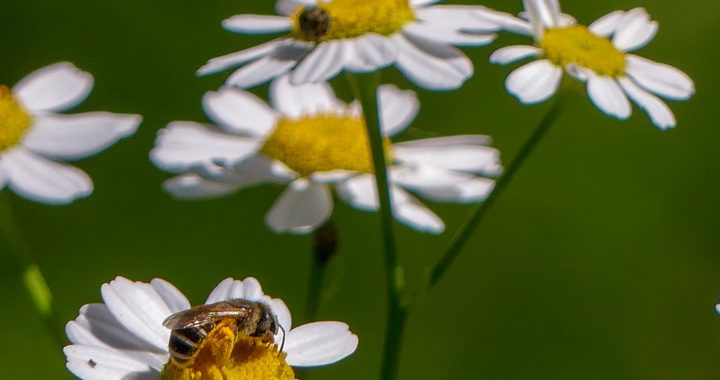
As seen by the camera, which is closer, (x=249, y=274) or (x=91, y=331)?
(x=91, y=331)

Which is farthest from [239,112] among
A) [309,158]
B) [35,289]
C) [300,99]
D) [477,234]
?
[477,234]

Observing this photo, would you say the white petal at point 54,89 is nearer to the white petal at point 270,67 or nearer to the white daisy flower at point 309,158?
the white daisy flower at point 309,158

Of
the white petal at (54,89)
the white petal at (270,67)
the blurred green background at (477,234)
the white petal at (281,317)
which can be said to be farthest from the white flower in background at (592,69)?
the blurred green background at (477,234)

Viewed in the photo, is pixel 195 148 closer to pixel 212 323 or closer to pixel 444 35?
pixel 444 35

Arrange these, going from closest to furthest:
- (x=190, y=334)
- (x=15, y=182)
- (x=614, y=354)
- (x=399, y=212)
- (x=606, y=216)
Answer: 1. (x=190, y=334)
2. (x=15, y=182)
3. (x=399, y=212)
4. (x=614, y=354)
5. (x=606, y=216)

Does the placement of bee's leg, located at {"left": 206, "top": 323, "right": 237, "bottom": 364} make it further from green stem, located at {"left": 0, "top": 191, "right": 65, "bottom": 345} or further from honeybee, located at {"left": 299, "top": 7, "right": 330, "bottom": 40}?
honeybee, located at {"left": 299, "top": 7, "right": 330, "bottom": 40}

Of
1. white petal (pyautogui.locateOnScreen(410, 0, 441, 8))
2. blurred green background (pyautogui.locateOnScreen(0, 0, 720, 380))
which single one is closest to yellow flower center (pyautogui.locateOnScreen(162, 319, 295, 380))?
white petal (pyautogui.locateOnScreen(410, 0, 441, 8))

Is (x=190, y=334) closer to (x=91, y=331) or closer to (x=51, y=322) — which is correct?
(x=91, y=331)

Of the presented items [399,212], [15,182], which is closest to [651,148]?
[399,212]
